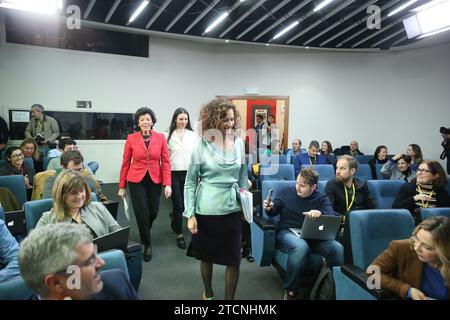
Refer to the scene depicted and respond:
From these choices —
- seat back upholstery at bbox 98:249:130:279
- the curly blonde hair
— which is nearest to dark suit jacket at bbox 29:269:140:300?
seat back upholstery at bbox 98:249:130:279

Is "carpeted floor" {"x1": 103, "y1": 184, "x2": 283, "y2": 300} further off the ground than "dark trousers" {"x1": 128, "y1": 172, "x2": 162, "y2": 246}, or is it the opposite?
"dark trousers" {"x1": 128, "y1": 172, "x2": 162, "y2": 246}

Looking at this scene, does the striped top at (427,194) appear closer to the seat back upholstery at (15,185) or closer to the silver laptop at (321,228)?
the silver laptop at (321,228)

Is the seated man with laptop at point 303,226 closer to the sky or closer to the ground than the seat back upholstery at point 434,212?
closer to the ground

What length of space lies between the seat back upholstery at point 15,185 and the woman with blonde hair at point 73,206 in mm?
1375

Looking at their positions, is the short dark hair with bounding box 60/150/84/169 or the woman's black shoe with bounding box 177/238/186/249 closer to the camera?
the short dark hair with bounding box 60/150/84/169

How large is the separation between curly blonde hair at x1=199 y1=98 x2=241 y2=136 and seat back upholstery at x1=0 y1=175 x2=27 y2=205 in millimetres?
2052

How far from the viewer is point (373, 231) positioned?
6.08 ft

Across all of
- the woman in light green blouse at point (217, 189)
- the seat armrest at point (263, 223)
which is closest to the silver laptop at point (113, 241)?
the woman in light green blouse at point (217, 189)

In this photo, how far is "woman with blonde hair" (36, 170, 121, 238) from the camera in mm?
1808

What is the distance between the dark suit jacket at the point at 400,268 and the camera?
59.3 inches

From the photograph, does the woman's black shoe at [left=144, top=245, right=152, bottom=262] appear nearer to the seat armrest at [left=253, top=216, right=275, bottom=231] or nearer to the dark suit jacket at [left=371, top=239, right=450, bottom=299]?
the seat armrest at [left=253, top=216, right=275, bottom=231]

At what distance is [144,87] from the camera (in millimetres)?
7246

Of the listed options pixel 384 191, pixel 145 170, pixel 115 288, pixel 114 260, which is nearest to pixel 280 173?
pixel 384 191
